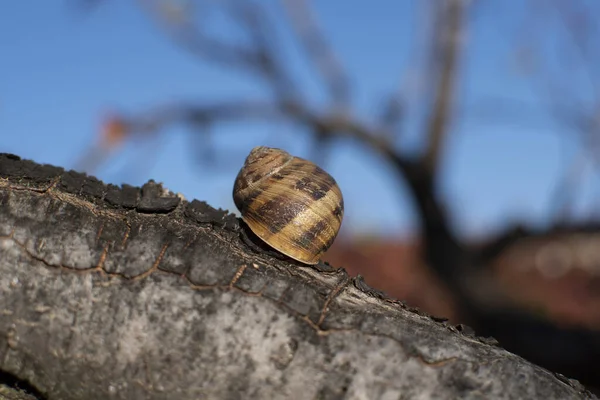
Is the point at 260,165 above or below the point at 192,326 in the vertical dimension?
above

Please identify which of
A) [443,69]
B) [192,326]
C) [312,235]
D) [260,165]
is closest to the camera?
[192,326]

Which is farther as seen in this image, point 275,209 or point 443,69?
point 443,69

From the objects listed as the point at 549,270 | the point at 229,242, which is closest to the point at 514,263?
the point at 549,270

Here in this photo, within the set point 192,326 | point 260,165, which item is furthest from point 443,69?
point 192,326

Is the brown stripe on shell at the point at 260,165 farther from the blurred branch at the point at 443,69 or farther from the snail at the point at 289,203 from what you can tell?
the blurred branch at the point at 443,69

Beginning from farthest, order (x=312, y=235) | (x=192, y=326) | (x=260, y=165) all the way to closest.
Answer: (x=260, y=165) < (x=312, y=235) < (x=192, y=326)

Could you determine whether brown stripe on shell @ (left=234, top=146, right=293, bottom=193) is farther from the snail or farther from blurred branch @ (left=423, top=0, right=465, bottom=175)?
blurred branch @ (left=423, top=0, right=465, bottom=175)

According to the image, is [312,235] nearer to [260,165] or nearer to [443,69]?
[260,165]

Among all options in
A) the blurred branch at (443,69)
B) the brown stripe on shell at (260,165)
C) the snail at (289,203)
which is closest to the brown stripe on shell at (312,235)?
the snail at (289,203)
